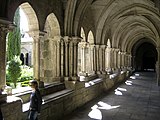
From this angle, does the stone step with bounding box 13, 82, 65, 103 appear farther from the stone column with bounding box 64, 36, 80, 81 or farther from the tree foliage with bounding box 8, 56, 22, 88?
the tree foliage with bounding box 8, 56, 22, 88

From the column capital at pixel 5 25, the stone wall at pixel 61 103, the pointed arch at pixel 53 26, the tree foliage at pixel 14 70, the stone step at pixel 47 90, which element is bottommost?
the stone wall at pixel 61 103

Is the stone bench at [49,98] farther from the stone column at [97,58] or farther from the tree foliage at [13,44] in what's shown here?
the tree foliage at [13,44]

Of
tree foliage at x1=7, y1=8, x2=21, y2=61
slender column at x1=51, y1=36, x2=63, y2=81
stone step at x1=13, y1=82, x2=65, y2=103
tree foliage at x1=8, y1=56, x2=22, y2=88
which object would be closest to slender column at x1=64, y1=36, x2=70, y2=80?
slender column at x1=51, y1=36, x2=63, y2=81

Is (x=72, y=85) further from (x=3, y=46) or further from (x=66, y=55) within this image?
(x=3, y=46)

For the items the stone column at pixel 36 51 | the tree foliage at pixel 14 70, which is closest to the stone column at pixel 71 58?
the stone column at pixel 36 51

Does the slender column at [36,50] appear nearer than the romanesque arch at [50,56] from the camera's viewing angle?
Yes

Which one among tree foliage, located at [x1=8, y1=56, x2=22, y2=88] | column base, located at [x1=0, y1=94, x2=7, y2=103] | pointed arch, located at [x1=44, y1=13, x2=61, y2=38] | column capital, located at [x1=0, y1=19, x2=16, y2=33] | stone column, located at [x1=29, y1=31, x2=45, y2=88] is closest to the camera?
column base, located at [x1=0, y1=94, x2=7, y2=103]

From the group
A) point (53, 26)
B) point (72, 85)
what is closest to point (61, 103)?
point (72, 85)

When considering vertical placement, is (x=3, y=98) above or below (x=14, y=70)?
below

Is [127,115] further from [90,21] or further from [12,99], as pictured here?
[90,21]

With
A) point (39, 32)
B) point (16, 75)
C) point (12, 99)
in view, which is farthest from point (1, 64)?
point (16, 75)

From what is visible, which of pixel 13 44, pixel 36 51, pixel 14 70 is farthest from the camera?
pixel 13 44

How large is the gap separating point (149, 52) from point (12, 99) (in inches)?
1062

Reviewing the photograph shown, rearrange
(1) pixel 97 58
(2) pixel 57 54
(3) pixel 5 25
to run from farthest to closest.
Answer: (1) pixel 97 58 → (2) pixel 57 54 → (3) pixel 5 25
